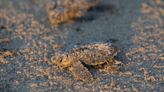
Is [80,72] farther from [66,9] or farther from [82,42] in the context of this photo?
[66,9]

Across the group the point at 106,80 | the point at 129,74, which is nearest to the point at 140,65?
the point at 129,74

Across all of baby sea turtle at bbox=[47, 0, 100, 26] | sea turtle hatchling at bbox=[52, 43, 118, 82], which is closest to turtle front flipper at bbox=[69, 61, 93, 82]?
sea turtle hatchling at bbox=[52, 43, 118, 82]

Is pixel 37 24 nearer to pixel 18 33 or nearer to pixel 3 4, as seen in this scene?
pixel 18 33

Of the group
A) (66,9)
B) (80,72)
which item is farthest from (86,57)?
(66,9)

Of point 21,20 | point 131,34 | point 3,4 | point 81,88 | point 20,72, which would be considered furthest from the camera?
point 3,4

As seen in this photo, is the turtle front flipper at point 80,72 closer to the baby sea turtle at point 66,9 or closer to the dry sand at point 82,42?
the dry sand at point 82,42

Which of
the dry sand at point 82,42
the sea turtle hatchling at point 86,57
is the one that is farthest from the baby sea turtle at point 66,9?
the sea turtle hatchling at point 86,57
